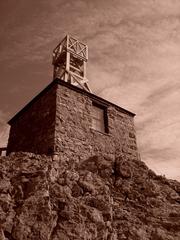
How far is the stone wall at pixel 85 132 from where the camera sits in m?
10.5

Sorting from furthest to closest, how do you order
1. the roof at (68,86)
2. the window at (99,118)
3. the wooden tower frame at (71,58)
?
the wooden tower frame at (71,58) → the window at (99,118) → the roof at (68,86)

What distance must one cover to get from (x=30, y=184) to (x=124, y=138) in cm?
580

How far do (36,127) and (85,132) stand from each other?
2.13 metres

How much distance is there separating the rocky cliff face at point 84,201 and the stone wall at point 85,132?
2.19 feet

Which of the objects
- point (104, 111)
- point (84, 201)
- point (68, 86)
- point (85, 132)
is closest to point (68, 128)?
point (85, 132)

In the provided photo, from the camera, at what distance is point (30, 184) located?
26.8 ft

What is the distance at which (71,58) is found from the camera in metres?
15.9

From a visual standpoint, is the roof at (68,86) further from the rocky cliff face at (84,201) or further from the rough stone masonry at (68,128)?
the rocky cliff face at (84,201)

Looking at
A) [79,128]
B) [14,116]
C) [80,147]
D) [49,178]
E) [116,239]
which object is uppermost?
[14,116]

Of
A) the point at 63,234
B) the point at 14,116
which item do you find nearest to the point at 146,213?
the point at 63,234

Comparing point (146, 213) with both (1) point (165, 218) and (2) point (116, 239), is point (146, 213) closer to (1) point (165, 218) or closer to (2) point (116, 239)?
(1) point (165, 218)

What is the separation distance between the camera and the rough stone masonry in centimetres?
1046

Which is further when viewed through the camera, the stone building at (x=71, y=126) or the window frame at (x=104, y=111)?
the window frame at (x=104, y=111)

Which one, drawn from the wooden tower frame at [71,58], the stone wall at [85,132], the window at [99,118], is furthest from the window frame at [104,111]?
the wooden tower frame at [71,58]
